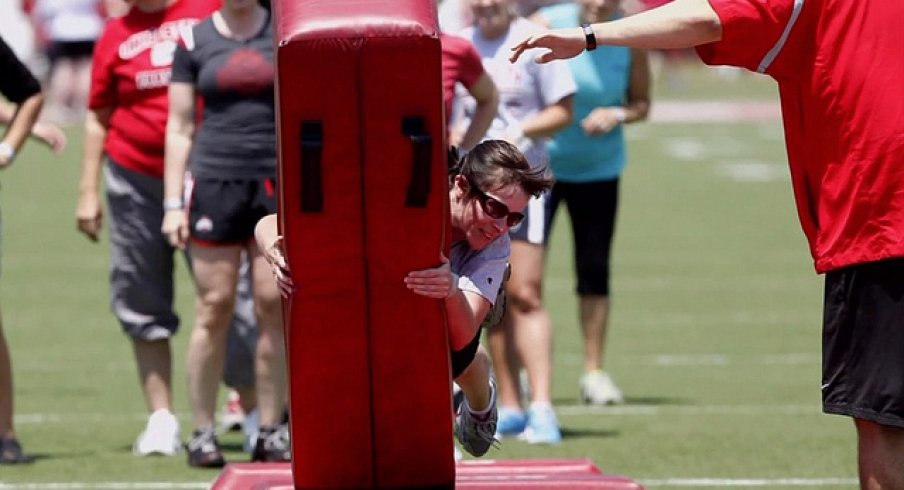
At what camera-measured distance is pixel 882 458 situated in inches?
241

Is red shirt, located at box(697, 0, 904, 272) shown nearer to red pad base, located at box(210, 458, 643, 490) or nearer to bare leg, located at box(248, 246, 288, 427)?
red pad base, located at box(210, 458, 643, 490)

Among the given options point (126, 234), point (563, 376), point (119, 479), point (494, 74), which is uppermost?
point (494, 74)

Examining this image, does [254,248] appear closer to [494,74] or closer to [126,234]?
[126,234]

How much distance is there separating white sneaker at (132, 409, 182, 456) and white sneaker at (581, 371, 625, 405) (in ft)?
7.90

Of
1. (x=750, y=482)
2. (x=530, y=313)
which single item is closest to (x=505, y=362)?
(x=530, y=313)

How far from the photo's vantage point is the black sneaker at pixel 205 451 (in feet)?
28.8

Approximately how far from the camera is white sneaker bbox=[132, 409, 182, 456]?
30.1 ft

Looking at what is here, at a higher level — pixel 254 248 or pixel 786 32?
pixel 786 32

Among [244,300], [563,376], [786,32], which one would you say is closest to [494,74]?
[244,300]

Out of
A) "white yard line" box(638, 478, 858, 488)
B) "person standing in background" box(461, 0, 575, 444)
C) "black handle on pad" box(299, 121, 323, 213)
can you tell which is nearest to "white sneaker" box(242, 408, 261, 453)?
"person standing in background" box(461, 0, 575, 444)

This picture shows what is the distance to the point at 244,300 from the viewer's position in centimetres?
970

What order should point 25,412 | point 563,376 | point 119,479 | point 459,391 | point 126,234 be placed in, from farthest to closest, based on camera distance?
point 563,376, point 25,412, point 126,234, point 119,479, point 459,391

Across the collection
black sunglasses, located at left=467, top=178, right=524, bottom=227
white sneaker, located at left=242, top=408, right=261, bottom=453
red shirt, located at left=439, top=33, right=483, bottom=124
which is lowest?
white sneaker, located at left=242, top=408, right=261, bottom=453

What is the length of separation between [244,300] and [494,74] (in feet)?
5.29
